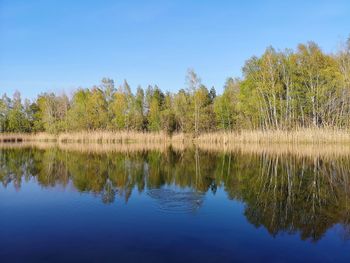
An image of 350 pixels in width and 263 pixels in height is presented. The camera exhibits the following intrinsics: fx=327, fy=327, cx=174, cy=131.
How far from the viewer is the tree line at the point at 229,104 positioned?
96.2 feet

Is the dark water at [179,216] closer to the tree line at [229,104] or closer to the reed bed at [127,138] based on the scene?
the tree line at [229,104]

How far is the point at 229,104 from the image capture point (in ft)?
124

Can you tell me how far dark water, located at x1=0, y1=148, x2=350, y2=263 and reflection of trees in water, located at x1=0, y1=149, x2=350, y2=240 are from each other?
3 cm

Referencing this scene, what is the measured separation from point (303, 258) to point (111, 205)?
497 centimetres

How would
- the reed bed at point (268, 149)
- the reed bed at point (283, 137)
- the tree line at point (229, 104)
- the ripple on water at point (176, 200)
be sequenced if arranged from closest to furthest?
1. the ripple on water at point (176, 200)
2. the reed bed at point (268, 149)
3. the reed bed at point (283, 137)
4. the tree line at point (229, 104)

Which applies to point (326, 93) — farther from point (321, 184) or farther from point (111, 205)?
point (111, 205)

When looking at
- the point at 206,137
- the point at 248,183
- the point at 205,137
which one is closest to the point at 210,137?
the point at 206,137

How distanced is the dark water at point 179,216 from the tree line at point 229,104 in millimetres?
17675

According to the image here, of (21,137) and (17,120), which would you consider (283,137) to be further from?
(17,120)

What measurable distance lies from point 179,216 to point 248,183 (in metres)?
4.40

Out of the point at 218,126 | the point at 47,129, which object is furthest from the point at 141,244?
the point at 47,129

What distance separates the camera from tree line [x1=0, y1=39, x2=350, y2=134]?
1155 inches

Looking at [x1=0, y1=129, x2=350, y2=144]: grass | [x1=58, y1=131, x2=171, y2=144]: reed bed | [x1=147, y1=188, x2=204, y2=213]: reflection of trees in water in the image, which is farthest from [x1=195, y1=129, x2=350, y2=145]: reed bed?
[x1=147, y1=188, x2=204, y2=213]: reflection of trees in water

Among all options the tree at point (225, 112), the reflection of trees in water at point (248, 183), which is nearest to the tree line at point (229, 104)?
the tree at point (225, 112)
